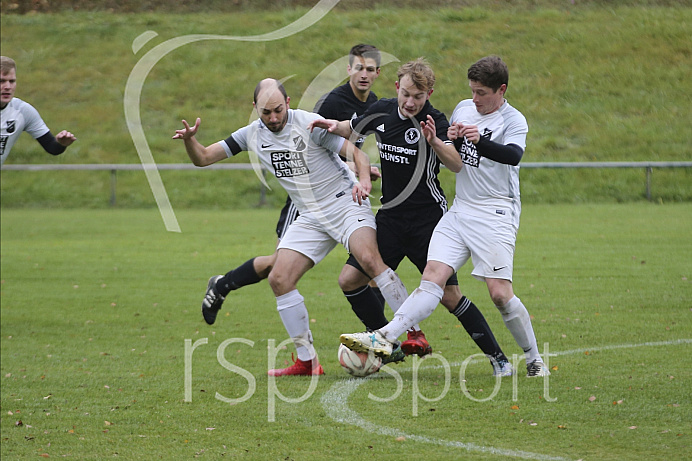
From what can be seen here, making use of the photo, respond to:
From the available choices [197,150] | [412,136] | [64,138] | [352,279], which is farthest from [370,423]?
[64,138]

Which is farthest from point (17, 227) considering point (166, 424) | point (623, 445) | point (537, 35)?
point (537, 35)

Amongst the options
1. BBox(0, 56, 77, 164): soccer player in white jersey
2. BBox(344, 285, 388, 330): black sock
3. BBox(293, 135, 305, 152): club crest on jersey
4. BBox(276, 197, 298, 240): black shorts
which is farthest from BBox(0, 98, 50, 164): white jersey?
BBox(344, 285, 388, 330): black sock

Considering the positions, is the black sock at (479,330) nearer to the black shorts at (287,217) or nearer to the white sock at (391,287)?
the white sock at (391,287)

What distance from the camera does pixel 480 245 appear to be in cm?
592

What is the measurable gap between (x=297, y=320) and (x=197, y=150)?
5.06 feet

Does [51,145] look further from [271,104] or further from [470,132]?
[470,132]

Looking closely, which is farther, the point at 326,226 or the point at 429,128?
the point at 326,226

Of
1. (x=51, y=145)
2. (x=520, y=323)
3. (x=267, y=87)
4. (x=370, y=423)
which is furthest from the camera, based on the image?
(x=51, y=145)

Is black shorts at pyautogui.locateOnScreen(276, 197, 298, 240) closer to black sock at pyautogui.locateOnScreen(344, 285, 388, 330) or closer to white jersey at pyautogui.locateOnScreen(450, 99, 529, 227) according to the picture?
black sock at pyautogui.locateOnScreen(344, 285, 388, 330)

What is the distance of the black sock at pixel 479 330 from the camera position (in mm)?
6391

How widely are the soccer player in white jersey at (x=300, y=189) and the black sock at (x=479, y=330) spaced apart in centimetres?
86

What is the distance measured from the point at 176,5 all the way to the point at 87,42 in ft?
12.1

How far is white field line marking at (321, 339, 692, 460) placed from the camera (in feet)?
14.9

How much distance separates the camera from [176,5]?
108ft
